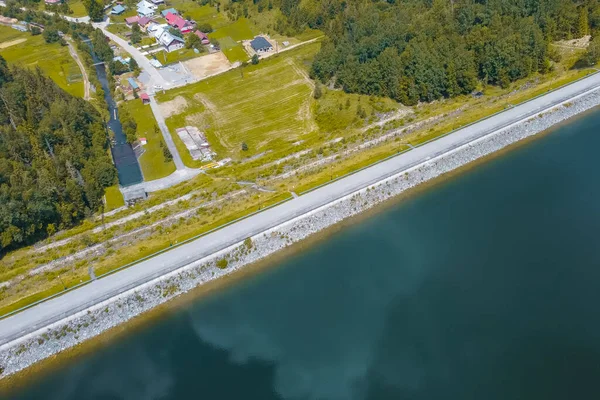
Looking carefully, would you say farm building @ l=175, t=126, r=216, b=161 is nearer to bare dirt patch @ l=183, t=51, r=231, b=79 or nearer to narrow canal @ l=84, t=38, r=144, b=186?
narrow canal @ l=84, t=38, r=144, b=186

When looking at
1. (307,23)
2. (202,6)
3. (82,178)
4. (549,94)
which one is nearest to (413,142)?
(549,94)

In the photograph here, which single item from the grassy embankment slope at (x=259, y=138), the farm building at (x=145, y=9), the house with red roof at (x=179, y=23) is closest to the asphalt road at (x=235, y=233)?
the grassy embankment slope at (x=259, y=138)

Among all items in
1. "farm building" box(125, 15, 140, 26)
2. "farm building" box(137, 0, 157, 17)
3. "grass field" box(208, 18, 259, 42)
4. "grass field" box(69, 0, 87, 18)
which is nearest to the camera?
"grass field" box(208, 18, 259, 42)

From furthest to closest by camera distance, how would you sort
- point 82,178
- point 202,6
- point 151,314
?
→ 1. point 202,6
2. point 82,178
3. point 151,314

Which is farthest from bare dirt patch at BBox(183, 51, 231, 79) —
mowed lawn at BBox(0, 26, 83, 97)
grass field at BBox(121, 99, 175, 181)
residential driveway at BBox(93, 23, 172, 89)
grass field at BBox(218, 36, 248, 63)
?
mowed lawn at BBox(0, 26, 83, 97)

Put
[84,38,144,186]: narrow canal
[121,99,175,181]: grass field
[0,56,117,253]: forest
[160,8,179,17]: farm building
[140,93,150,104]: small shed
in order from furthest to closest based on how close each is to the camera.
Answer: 1. [160,8,179,17]: farm building
2. [140,93,150,104]: small shed
3. [121,99,175,181]: grass field
4. [84,38,144,186]: narrow canal
5. [0,56,117,253]: forest

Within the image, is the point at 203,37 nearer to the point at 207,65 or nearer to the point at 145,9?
the point at 207,65

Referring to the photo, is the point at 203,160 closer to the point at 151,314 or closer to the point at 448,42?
the point at 151,314
